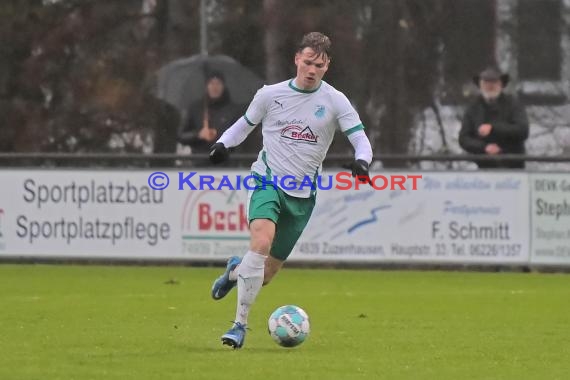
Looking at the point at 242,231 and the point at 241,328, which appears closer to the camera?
the point at 241,328

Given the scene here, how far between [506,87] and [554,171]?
1707 millimetres

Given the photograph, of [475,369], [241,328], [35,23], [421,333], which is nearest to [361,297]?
[421,333]

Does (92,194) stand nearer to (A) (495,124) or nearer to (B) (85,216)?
(B) (85,216)

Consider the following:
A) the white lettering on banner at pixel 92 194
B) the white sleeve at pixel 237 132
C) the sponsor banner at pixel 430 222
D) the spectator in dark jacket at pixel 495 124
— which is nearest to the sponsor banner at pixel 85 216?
the white lettering on banner at pixel 92 194

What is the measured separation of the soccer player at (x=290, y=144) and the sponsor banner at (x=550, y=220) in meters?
8.07

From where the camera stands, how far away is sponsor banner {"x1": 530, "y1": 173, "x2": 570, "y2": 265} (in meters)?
17.8

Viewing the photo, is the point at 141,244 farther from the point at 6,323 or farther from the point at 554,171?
the point at 6,323

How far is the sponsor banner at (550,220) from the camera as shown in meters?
17.8

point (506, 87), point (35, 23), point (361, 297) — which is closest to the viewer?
point (361, 297)

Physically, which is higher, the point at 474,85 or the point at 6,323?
the point at 474,85

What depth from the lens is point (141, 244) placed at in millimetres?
18656

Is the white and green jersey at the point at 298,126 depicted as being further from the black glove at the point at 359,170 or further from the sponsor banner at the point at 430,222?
the sponsor banner at the point at 430,222

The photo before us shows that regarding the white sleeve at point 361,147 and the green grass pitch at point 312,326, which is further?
the white sleeve at point 361,147

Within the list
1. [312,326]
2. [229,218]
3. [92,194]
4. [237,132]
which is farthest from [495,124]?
[237,132]
